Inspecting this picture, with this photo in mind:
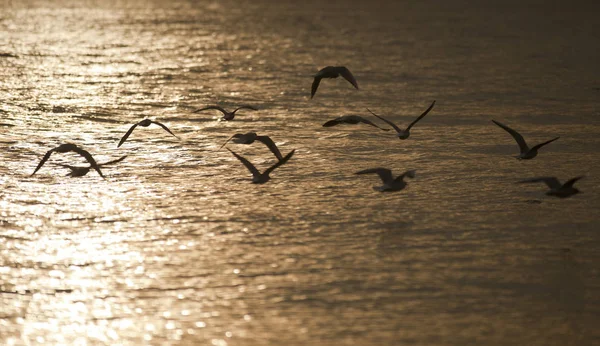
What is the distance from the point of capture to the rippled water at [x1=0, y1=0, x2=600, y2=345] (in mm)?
→ 6448

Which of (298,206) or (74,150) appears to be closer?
(298,206)

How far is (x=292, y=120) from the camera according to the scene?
12133 millimetres

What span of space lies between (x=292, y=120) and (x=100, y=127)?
2.06 metres

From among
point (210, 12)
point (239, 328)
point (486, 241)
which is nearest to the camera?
point (239, 328)

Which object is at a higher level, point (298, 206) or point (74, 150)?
point (74, 150)

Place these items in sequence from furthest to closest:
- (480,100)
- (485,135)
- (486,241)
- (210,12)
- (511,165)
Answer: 1. (210,12)
2. (480,100)
3. (485,135)
4. (511,165)
5. (486,241)

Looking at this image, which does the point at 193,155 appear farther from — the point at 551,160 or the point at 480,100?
the point at 480,100

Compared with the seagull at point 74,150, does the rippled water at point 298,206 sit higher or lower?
lower

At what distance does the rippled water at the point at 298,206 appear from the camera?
21.2 ft

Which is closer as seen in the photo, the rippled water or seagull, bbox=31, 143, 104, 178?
the rippled water

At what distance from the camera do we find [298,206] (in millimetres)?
8727

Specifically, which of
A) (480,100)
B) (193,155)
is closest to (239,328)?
(193,155)

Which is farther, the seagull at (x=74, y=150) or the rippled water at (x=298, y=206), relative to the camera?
the seagull at (x=74, y=150)

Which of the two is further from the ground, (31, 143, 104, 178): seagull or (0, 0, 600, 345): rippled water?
(31, 143, 104, 178): seagull
